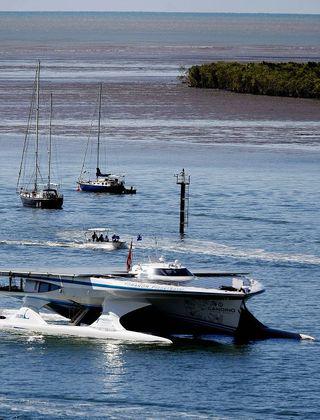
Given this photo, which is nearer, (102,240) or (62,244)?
(102,240)

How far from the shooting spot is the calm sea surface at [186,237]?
58062mm

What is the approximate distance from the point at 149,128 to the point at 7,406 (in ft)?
322

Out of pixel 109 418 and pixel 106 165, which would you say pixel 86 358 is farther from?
pixel 106 165

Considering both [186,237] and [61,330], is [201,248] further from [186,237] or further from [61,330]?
[61,330]

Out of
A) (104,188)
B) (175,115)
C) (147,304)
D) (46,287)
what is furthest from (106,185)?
(175,115)

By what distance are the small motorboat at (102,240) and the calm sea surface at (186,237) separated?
0.98m

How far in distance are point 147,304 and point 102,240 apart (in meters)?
23.3

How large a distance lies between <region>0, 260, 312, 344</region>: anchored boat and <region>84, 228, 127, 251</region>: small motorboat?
836 inches

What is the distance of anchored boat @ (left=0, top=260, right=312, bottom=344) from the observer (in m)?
66.8

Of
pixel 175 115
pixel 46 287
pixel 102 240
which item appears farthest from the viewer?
pixel 175 115

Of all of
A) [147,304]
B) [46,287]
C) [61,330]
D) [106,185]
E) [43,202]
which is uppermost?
[106,185]

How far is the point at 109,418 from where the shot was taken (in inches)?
2148

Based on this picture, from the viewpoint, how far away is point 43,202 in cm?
10662

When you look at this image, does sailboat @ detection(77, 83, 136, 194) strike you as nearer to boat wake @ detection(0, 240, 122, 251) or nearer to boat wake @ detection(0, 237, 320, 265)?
boat wake @ detection(0, 237, 320, 265)
